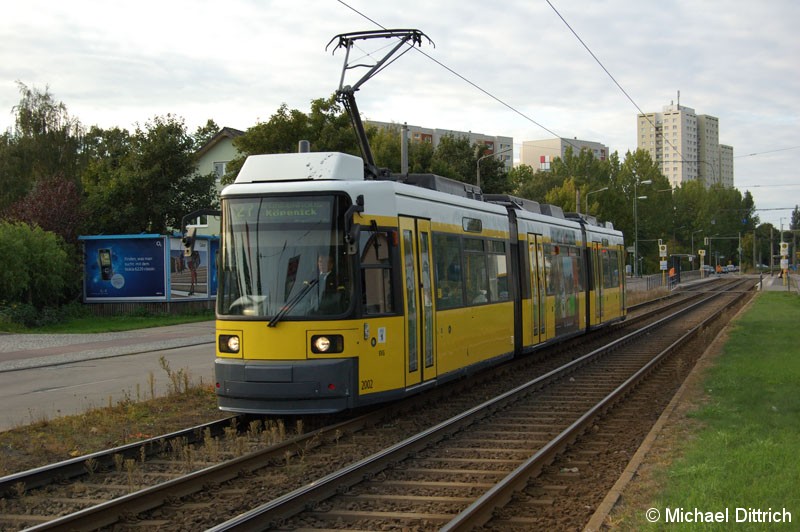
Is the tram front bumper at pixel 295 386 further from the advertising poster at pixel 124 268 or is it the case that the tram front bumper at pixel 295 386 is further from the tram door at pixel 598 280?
the advertising poster at pixel 124 268

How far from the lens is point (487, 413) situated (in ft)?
38.9

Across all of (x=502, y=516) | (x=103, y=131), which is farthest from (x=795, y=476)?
(x=103, y=131)

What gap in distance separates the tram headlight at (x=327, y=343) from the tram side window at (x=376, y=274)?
536 mm

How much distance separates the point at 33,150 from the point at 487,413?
4866 centimetres

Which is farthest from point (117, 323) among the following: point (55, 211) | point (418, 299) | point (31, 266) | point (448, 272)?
point (418, 299)

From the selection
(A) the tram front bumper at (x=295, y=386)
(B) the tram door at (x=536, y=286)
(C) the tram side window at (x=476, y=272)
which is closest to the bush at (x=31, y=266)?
(B) the tram door at (x=536, y=286)

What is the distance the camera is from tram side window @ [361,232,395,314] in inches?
409

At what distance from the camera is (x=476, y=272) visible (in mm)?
14297

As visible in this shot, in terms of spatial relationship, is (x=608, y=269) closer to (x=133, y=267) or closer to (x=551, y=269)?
(x=551, y=269)

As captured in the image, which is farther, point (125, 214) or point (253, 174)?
point (125, 214)

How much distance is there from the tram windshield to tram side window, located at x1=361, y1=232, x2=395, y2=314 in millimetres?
324

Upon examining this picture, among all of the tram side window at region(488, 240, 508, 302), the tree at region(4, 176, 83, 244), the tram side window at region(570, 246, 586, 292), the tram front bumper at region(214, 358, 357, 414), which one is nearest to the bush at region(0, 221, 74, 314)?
the tree at region(4, 176, 83, 244)

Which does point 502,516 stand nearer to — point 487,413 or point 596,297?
point 487,413

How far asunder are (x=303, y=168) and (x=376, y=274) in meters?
1.70
